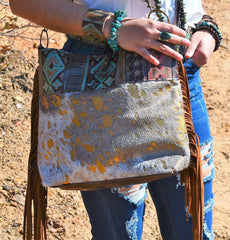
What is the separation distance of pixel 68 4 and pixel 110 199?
25.1 inches

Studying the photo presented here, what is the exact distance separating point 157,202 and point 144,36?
0.65 meters

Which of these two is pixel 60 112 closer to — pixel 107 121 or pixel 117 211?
pixel 107 121

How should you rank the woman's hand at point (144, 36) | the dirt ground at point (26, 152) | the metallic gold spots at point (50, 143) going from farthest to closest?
the dirt ground at point (26, 152) → the metallic gold spots at point (50, 143) → the woman's hand at point (144, 36)

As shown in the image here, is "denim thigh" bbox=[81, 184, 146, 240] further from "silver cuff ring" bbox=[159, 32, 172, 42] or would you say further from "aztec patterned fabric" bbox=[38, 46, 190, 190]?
"silver cuff ring" bbox=[159, 32, 172, 42]

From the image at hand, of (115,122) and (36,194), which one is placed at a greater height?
(115,122)

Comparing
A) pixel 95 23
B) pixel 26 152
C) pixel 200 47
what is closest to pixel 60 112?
pixel 95 23

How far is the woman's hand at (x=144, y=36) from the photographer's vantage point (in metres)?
1.36

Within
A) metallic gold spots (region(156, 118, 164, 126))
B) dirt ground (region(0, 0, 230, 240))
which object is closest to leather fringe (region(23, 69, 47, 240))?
metallic gold spots (region(156, 118, 164, 126))

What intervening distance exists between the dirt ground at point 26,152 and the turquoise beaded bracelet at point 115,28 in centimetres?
158

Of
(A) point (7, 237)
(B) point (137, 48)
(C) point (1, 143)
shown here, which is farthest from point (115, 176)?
(C) point (1, 143)

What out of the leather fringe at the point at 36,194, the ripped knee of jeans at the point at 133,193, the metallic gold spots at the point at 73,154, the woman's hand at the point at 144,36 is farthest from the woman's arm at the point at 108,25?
the ripped knee of jeans at the point at 133,193

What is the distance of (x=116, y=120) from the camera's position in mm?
1382

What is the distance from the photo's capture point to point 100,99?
1394 mm

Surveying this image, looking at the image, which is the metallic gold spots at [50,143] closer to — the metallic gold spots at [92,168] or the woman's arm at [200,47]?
the metallic gold spots at [92,168]
